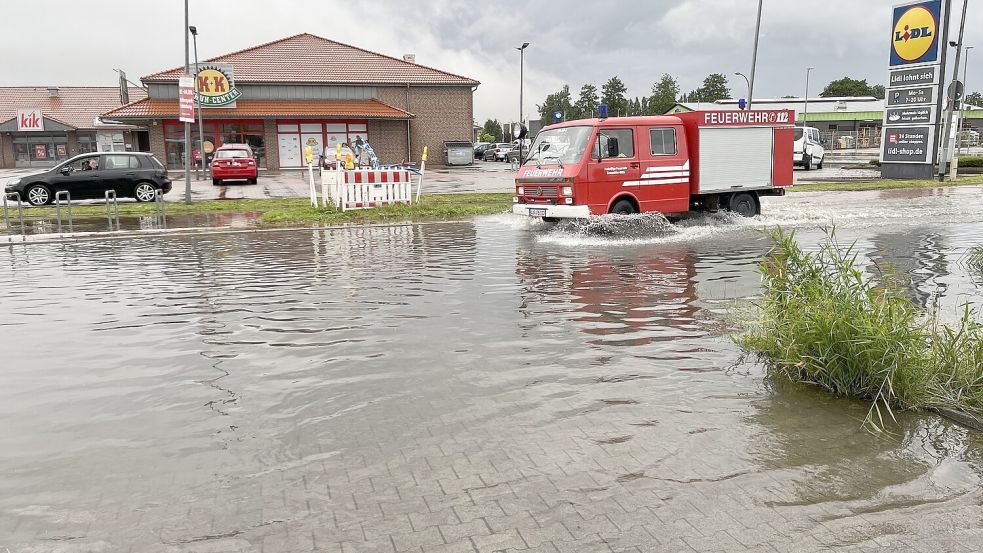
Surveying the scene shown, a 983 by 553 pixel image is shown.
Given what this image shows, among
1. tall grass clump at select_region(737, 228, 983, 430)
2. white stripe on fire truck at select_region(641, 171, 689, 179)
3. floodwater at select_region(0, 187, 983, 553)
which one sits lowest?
floodwater at select_region(0, 187, 983, 553)

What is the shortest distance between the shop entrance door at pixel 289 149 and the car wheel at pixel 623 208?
34.6 m

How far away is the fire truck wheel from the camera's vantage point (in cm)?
1688

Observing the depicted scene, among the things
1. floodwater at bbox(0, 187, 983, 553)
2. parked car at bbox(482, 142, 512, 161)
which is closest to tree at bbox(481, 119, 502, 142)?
parked car at bbox(482, 142, 512, 161)

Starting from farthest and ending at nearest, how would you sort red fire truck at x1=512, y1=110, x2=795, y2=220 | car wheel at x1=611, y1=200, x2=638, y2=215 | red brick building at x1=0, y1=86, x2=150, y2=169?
red brick building at x1=0, y1=86, x2=150, y2=169 → car wheel at x1=611, y1=200, x2=638, y2=215 → red fire truck at x1=512, y1=110, x2=795, y2=220

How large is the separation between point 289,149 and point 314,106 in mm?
3059

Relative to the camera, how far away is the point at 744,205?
1712cm

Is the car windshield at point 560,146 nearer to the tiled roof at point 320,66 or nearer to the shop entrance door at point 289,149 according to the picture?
the shop entrance door at point 289,149

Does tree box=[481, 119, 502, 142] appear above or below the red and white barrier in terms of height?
above

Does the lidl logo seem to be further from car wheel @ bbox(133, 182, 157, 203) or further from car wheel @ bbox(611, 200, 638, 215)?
car wheel @ bbox(133, 182, 157, 203)

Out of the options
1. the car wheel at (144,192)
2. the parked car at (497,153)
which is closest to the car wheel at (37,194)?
the car wheel at (144,192)

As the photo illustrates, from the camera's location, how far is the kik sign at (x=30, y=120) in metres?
56.0

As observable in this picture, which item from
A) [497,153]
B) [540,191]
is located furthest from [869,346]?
[497,153]

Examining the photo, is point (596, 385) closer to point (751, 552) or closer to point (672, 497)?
point (672, 497)

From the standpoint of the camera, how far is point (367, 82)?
4797 cm
